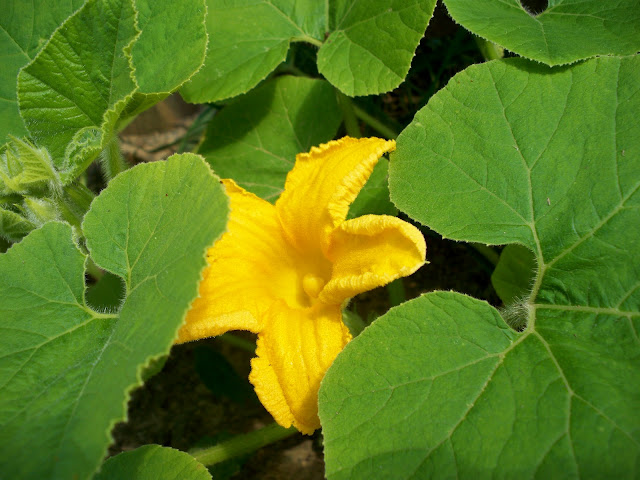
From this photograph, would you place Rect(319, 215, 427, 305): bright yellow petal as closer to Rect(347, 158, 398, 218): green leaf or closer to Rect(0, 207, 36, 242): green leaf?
Rect(347, 158, 398, 218): green leaf

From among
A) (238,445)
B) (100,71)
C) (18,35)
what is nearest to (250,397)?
(238,445)

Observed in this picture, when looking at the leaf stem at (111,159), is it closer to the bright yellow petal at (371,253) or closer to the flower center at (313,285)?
the flower center at (313,285)

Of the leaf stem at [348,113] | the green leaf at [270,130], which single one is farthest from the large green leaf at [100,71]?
the leaf stem at [348,113]

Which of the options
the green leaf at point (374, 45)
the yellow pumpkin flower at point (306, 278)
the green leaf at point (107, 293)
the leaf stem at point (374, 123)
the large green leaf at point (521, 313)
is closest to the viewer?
the large green leaf at point (521, 313)

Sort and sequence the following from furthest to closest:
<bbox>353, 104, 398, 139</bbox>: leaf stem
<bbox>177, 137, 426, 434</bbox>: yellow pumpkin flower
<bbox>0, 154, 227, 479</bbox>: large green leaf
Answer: <bbox>353, 104, 398, 139</bbox>: leaf stem
<bbox>177, 137, 426, 434</bbox>: yellow pumpkin flower
<bbox>0, 154, 227, 479</bbox>: large green leaf

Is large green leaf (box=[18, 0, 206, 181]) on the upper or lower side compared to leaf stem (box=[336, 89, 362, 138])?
upper

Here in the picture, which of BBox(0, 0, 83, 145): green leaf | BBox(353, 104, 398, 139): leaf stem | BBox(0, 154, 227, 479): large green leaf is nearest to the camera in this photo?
BBox(0, 154, 227, 479): large green leaf

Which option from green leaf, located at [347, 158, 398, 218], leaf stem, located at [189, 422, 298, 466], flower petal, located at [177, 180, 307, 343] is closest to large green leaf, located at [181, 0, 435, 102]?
green leaf, located at [347, 158, 398, 218]

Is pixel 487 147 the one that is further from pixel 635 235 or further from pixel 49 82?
pixel 49 82
